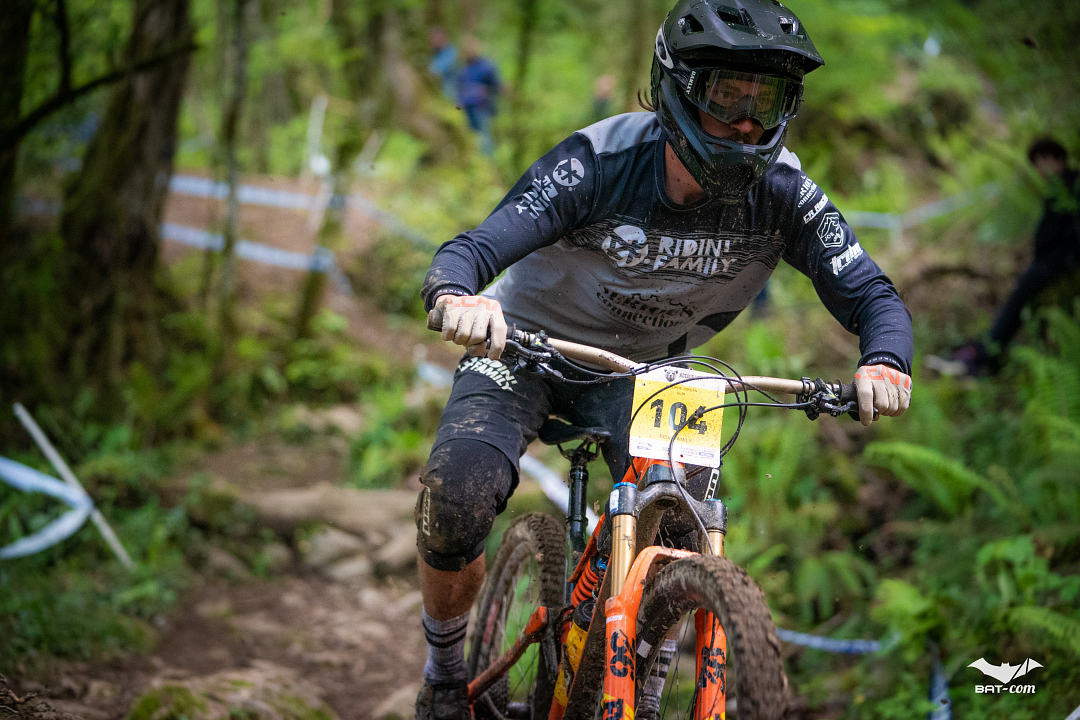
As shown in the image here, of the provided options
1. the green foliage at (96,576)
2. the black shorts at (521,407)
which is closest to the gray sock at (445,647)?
the black shorts at (521,407)

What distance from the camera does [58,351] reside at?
693 cm

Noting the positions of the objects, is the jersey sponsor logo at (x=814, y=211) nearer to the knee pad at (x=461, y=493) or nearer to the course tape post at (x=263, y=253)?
the knee pad at (x=461, y=493)

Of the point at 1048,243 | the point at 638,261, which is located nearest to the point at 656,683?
the point at 638,261

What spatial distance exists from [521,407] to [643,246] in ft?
2.45

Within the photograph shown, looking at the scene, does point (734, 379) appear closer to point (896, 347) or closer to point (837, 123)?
point (896, 347)

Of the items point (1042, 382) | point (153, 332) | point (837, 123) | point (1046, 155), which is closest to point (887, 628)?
point (1042, 382)

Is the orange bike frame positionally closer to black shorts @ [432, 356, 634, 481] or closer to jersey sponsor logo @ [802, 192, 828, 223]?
black shorts @ [432, 356, 634, 481]

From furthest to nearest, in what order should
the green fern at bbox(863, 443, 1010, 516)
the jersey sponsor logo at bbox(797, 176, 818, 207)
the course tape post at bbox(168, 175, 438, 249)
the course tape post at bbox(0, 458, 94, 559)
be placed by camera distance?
1. the course tape post at bbox(168, 175, 438, 249)
2. the course tape post at bbox(0, 458, 94, 559)
3. the green fern at bbox(863, 443, 1010, 516)
4. the jersey sponsor logo at bbox(797, 176, 818, 207)

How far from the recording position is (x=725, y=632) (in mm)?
2006

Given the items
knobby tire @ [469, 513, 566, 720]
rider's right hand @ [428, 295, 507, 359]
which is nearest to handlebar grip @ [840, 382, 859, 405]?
rider's right hand @ [428, 295, 507, 359]

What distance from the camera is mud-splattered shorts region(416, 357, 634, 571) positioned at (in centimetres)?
281

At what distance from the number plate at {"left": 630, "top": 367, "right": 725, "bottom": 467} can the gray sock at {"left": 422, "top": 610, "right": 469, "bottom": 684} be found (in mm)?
1221

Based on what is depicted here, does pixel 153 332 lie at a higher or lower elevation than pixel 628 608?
lower

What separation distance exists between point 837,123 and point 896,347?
12.2m
